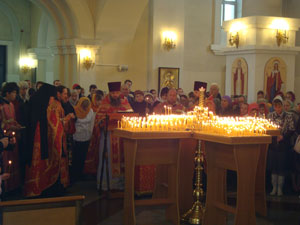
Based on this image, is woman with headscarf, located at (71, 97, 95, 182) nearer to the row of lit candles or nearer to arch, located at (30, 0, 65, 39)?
the row of lit candles

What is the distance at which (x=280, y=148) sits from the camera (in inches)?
288

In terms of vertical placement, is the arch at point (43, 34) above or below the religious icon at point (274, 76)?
above

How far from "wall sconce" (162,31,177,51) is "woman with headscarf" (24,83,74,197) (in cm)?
729

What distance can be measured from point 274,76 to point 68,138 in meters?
5.98

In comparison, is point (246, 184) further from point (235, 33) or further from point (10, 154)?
point (235, 33)

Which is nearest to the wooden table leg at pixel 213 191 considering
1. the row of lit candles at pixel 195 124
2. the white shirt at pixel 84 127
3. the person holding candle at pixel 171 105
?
the row of lit candles at pixel 195 124

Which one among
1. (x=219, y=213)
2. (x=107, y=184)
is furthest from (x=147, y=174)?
(x=219, y=213)

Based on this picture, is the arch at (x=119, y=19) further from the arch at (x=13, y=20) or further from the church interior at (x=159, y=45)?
the arch at (x=13, y=20)

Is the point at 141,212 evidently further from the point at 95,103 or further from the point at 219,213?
the point at 95,103

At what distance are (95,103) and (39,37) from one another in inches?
395

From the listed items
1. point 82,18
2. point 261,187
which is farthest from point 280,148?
point 82,18

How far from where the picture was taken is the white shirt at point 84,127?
7.99m

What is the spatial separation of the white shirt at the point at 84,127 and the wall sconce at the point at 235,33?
17.4 feet

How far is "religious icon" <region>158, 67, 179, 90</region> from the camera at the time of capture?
1374 centimetres
